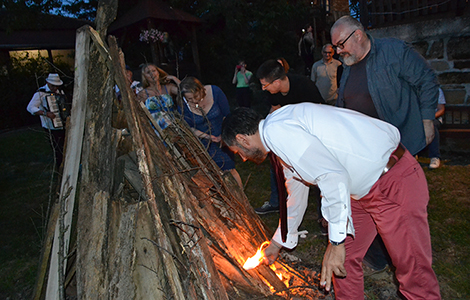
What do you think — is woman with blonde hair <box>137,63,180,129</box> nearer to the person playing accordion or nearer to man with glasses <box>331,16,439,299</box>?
man with glasses <box>331,16,439,299</box>

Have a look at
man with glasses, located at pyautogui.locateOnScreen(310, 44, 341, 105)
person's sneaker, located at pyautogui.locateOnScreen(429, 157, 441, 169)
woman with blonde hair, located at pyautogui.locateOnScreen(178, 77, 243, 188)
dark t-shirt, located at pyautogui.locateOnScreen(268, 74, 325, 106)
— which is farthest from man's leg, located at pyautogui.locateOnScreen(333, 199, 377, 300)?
man with glasses, located at pyautogui.locateOnScreen(310, 44, 341, 105)

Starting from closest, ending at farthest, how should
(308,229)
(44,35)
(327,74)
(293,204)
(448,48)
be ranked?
1. (293,204)
2. (308,229)
3. (448,48)
4. (327,74)
5. (44,35)

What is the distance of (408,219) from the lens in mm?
1988

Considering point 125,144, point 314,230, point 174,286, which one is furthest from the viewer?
point 314,230

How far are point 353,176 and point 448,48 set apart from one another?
4.72m

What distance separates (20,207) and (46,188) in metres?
0.86

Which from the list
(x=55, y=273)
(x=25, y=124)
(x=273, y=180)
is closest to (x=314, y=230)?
(x=273, y=180)

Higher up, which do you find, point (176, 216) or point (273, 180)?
point (176, 216)

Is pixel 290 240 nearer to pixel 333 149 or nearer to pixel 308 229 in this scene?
pixel 333 149

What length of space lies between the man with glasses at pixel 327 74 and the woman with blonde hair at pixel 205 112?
2139 mm

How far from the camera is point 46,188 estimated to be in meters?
6.77

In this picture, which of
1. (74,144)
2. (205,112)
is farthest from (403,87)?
(74,144)

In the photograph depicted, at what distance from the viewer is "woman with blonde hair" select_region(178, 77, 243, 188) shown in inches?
150

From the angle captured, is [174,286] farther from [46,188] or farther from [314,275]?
[46,188]
